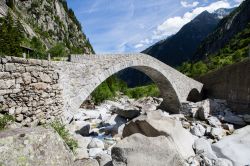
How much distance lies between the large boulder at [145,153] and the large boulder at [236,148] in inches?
104

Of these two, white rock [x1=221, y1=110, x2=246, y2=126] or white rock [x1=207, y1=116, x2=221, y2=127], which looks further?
white rock [x1=221, y1=110, x2=246, y2=126]

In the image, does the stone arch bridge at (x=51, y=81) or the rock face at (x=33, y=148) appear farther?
the stone arch bridge at (x=51, y=81)

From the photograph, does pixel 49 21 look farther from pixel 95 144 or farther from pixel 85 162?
pixel 85 162

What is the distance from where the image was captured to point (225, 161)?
7.16 meters

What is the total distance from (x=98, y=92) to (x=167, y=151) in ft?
A: 60.3

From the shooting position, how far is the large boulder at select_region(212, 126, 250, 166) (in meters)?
7.30

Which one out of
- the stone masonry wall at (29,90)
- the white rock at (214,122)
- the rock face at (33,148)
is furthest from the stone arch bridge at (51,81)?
the white rock at (214,122)

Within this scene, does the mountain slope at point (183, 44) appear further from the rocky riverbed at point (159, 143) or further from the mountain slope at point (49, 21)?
the rocky riverbed at point (159, 143)

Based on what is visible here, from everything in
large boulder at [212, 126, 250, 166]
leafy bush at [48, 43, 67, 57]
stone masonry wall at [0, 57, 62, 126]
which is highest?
leafy bush at [48, 43, 67, 57]

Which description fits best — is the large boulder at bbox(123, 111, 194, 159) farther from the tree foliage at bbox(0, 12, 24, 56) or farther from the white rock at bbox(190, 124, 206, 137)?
the tree foliage at bbox(0, 12, 24, 56)

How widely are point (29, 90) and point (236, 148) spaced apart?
650 centimetres

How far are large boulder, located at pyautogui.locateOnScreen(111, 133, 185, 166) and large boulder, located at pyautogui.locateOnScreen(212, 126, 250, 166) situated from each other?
2.64 metres

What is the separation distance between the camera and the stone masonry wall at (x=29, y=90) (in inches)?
246

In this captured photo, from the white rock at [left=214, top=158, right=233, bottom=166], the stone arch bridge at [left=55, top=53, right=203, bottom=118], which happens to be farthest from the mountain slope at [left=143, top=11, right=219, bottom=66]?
the white rock at [left=214, top=158, right=233, bottom=166]
